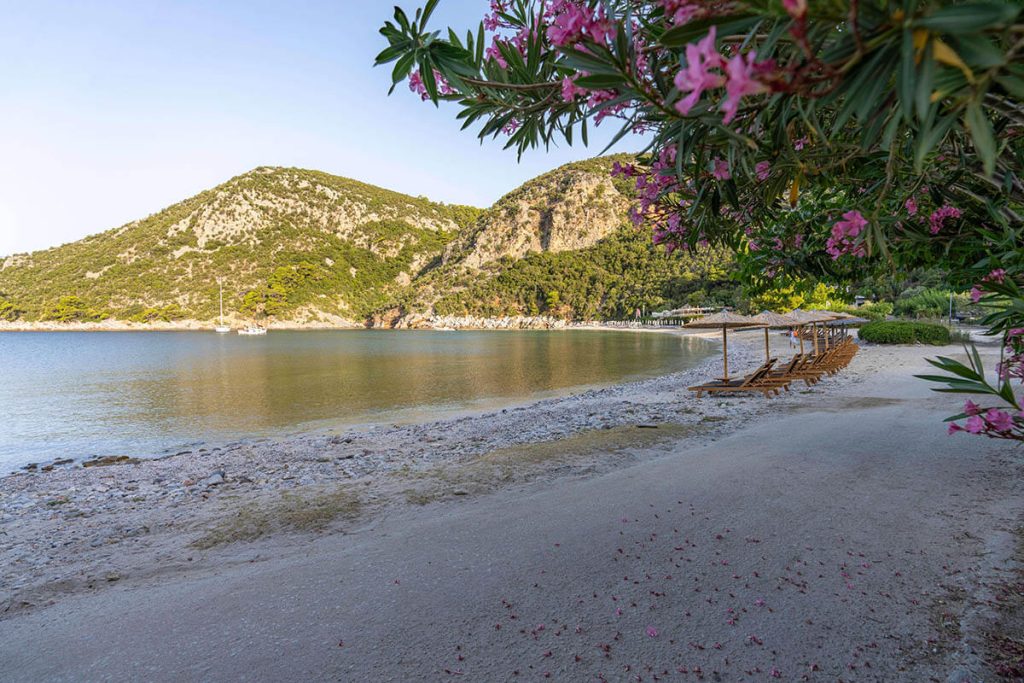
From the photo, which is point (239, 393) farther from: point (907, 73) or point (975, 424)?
point (907, 73)

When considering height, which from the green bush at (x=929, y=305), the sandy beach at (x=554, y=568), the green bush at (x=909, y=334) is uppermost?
the green bush at (x=929, y=305)

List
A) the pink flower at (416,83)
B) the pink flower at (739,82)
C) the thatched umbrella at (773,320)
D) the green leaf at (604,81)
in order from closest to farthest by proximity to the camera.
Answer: the pink flower at (739,82) → the green leaf at (604,81) → the pink flower at (416,83) → the thatched umbrella at (773,320)

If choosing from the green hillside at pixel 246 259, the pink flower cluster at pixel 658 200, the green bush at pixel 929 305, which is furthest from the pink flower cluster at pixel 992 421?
the green hillside at pixel 246 259

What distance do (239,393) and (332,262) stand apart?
10201 centimetres

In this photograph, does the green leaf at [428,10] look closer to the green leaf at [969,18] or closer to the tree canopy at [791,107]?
the tree canopy at [791,107]

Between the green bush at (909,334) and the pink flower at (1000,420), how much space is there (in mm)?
25266

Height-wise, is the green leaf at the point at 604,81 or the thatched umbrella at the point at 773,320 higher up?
the green leaf at the point at 604,81

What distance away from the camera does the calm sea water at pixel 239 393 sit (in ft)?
44.4

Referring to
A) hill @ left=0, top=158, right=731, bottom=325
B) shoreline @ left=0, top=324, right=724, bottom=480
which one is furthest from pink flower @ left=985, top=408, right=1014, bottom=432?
hill @ left=0, top=158, right=731, bottom=325

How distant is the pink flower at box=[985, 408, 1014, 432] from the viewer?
220 centimetres

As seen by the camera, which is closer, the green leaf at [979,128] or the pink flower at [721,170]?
the green leaf at [979,128]

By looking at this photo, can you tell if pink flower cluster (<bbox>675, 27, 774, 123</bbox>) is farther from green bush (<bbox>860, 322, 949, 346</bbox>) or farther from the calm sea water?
green bush (<bbox>860, 322, 949, 346</bbox>)

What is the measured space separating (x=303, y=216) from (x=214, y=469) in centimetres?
12573

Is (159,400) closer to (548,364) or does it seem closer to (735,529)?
(548,364)
